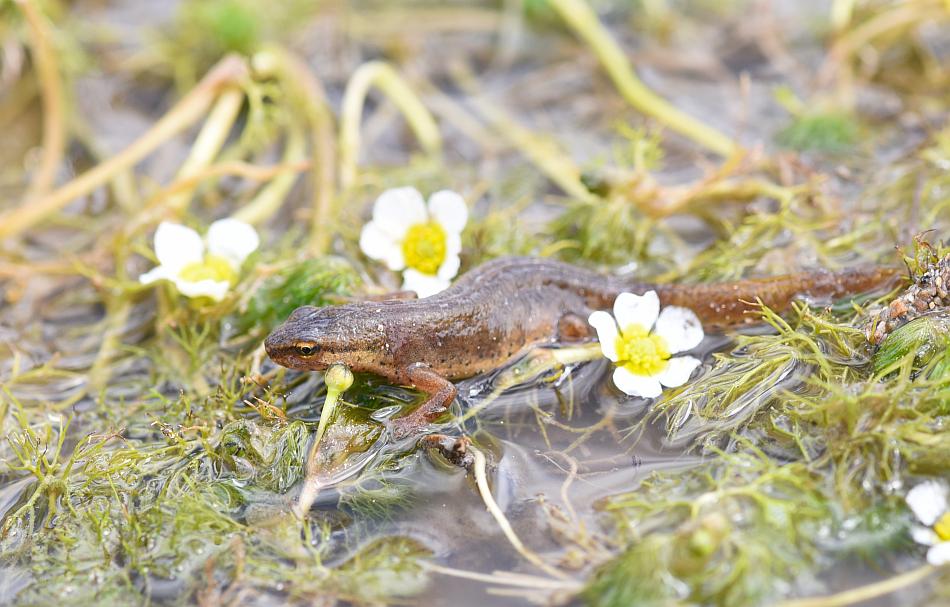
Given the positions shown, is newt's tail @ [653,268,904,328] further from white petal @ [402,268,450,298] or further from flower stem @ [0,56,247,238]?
flower stem @ [0,56,247,238]

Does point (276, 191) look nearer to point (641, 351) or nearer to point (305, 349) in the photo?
point (305, 349)

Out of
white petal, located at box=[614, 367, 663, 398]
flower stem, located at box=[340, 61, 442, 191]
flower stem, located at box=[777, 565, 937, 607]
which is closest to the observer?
flower stem, located at box=[777, 565, 937, 607]

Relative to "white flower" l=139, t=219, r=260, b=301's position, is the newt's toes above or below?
below

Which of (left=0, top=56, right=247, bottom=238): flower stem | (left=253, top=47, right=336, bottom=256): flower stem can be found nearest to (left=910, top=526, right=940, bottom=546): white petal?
(left=253, top=47, right=336, bottom=256): flower stem

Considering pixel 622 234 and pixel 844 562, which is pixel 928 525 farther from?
pixel 622 234

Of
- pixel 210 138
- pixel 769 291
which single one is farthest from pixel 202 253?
pixel 769 291

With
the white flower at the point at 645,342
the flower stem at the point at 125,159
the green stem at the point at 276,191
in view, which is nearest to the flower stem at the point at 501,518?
the white flower at the point at 645,342
